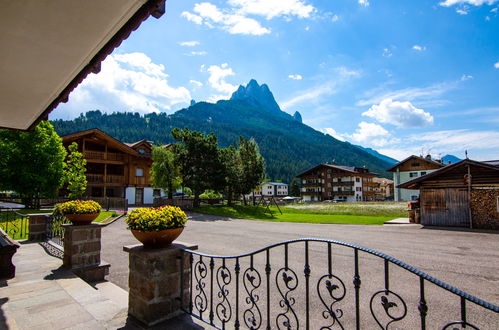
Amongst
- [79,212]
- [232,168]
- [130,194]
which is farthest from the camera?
[130,194]

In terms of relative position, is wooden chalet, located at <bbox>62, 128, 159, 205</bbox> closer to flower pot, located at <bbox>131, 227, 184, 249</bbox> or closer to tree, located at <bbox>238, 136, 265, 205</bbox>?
tree, located at <bbox>238, 136, 265, 205</bbox>

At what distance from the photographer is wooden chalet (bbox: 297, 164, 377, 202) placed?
75875 millimetres

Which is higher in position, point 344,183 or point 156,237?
point 344,183

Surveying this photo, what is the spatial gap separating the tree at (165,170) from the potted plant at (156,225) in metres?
30.6

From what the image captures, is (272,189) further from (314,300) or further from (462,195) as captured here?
(314,300)

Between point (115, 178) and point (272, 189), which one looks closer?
point (115, 178)

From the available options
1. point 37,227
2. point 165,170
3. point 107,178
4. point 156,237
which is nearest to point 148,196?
point 107,178

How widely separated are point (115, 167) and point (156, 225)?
4174 cm

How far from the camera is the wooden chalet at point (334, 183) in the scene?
75.9 meters

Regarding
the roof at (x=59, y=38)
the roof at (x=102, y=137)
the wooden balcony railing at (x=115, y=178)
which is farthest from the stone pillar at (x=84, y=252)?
the wooden balcony railing at (x=115, y=178)

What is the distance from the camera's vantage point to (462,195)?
58.9 feet

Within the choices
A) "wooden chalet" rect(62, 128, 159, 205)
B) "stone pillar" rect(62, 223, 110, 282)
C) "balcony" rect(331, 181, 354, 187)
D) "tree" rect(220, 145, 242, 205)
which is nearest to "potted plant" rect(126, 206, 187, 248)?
"stone pillar" rect(62, 223, 110, 282)

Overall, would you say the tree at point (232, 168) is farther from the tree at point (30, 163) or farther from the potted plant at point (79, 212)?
the potted plant at point (79, 212)

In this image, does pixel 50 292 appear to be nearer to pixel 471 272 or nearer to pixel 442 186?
pixel 471 272
